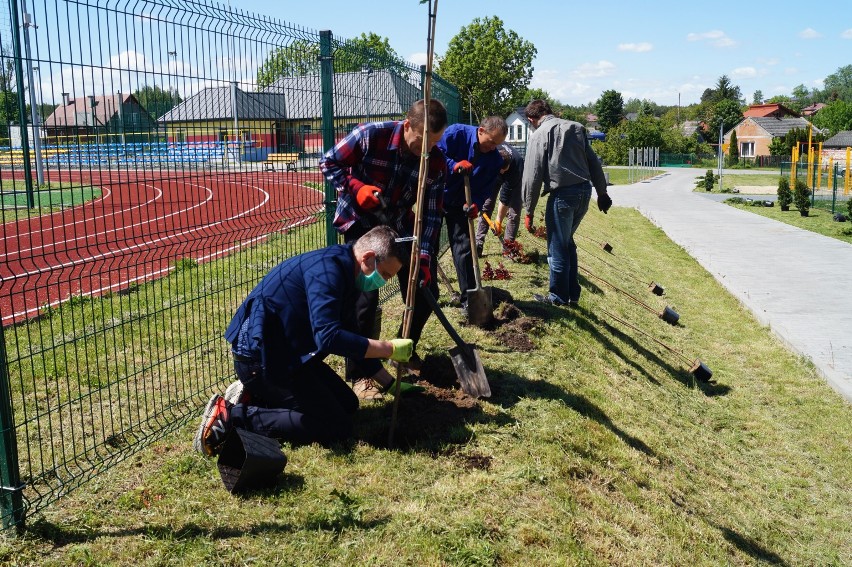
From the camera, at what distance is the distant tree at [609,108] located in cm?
10206

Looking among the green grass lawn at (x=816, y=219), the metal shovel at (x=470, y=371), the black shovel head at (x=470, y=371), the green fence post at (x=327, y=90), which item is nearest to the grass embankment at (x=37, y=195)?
the green fence post at (x=327, y=90)

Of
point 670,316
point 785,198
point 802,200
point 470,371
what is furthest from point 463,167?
point 785,198

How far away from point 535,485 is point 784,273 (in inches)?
415

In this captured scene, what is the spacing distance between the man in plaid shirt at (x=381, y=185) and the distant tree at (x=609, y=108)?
102 m

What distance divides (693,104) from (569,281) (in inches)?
6249

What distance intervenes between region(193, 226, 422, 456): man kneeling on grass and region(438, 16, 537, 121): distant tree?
60032 mm

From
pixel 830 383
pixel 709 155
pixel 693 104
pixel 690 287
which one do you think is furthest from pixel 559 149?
pixel 693 104

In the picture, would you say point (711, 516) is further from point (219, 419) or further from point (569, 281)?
point (569, 281)

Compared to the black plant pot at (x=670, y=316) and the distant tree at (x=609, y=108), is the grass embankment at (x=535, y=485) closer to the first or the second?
the black plant pot at (x=670, y=316)

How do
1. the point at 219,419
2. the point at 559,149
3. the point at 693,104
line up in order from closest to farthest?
the point at 219,419 < the point at 559,149 < the point at 693,104

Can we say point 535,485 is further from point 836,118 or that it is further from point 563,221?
point 836,118

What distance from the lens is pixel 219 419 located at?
407 cm

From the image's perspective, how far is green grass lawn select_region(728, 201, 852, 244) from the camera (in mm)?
18828

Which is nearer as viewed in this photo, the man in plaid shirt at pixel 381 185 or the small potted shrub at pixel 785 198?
the man in plaid shirt at pixel 381 185
